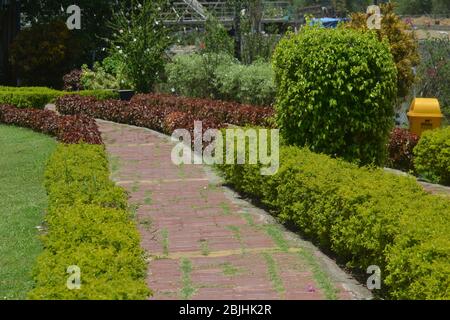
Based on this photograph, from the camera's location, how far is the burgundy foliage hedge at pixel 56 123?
451 inches

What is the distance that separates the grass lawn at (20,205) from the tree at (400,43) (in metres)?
6.85

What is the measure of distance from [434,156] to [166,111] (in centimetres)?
570

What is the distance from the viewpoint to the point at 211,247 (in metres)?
6.85

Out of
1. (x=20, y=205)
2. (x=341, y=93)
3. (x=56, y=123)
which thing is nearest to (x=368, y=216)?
(x=341, y=93)

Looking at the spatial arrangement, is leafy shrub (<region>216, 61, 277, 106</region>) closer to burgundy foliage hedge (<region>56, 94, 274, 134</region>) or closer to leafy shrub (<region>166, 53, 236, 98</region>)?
leafy shrub (<region>166, 53, 236, 98</region>)

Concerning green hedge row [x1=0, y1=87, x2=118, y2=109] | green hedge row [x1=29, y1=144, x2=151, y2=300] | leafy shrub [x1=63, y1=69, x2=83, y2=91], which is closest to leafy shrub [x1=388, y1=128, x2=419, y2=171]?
green hedge row [x1=29, y1=144, x2=151, y2=300]

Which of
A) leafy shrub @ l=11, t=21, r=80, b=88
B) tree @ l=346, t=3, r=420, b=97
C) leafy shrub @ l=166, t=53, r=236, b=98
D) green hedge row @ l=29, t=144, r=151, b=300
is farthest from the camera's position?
leafy shrub @ l=11, t=21, r=80, b=88

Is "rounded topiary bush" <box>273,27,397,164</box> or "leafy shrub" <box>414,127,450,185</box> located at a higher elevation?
"rounded topiary bush" <box>273,27,397,164</box>

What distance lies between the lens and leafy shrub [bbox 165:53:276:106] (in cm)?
1658

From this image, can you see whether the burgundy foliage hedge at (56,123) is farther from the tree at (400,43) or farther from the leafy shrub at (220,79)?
the tree at (400,43)

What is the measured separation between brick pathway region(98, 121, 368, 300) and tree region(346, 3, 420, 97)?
6.66m

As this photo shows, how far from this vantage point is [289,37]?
9.52 m

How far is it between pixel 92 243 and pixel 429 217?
242cm
